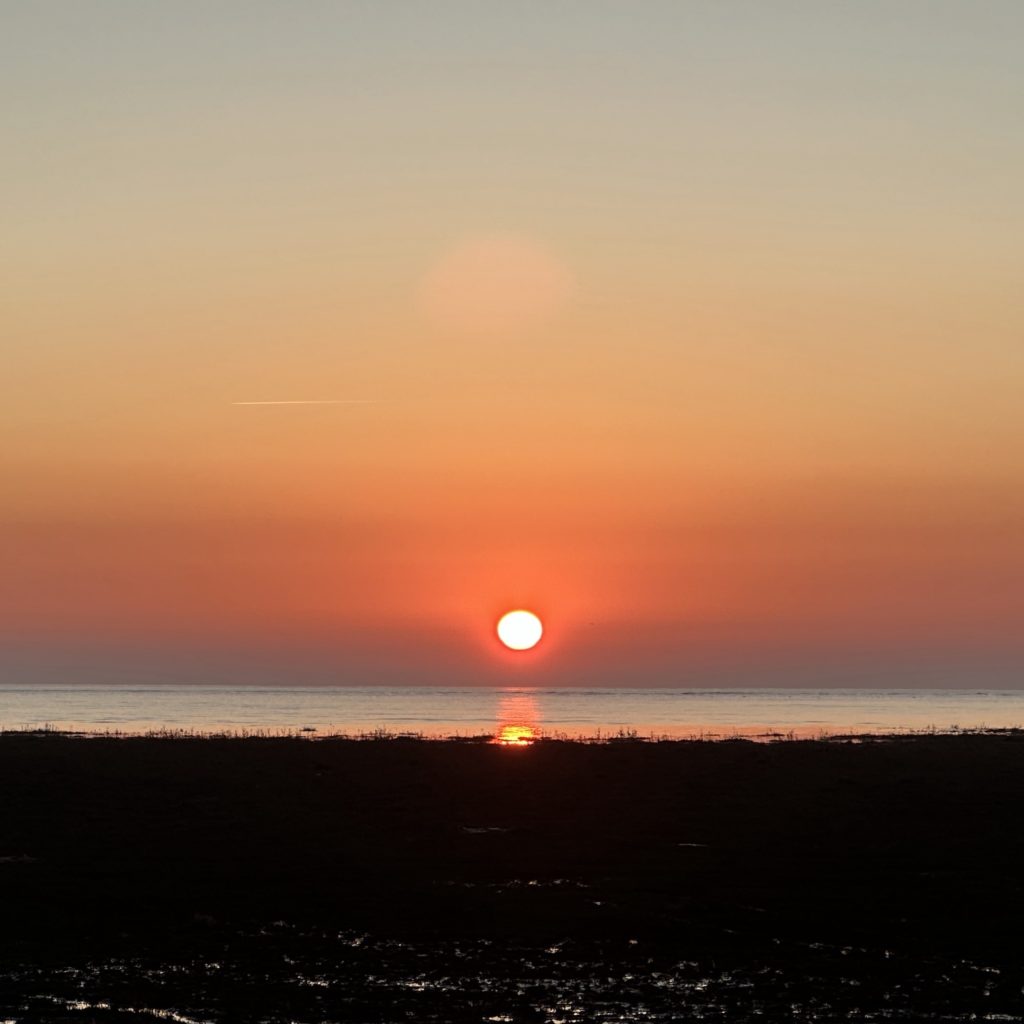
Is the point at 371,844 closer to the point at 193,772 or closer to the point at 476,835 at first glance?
the point at 476,835

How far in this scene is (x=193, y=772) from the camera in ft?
155

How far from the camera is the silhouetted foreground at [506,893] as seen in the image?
18125 millimetres

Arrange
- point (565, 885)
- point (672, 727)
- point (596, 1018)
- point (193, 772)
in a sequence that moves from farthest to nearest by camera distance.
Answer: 1. point (672, 727)
2. point (193, 772)
3. point (565, 885)
4. point (596, 1018)

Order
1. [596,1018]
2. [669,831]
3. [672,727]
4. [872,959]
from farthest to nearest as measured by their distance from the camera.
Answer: [672,727] → [669,831] → [872,959] → [596,1018]

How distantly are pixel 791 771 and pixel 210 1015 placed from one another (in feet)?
119

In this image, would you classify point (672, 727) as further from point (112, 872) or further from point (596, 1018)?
point (596, 1018)

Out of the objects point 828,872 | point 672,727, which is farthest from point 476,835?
point 672,727

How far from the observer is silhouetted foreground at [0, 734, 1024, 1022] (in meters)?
18.1

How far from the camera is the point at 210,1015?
16.9 meters

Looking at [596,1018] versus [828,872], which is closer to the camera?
[596,1018]

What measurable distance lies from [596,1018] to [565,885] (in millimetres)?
10032

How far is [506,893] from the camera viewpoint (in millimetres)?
25891

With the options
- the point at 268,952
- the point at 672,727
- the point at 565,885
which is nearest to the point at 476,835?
A: the point at 565,885

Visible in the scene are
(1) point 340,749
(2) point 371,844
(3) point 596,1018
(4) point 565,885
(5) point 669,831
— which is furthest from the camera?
(1) point 340,749
